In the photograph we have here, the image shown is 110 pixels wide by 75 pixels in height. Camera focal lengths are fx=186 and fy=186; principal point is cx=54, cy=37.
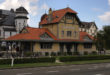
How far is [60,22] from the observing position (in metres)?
44.2

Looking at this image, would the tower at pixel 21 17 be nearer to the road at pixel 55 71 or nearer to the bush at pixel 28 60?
the bush at pixel 28 60

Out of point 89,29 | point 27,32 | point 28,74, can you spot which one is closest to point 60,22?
point 27,32

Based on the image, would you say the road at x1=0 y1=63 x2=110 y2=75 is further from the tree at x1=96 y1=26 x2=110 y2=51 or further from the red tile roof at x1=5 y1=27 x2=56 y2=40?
the tree at x1=96 y1=26 x2=110 y2=51

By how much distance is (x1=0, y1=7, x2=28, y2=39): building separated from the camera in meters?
62.2

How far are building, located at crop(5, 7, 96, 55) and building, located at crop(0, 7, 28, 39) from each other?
17.4m

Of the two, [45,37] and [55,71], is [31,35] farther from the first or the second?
[55,71]

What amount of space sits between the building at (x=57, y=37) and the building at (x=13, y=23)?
17.4 m

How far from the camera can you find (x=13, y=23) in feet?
216

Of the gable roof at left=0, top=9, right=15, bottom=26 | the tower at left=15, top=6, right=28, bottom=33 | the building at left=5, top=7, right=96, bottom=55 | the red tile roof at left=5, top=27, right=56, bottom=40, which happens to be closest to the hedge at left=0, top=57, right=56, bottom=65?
the building at left=5, top=7, right=96, bottom=55

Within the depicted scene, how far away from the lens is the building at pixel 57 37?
3966cm

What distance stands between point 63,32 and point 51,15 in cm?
553

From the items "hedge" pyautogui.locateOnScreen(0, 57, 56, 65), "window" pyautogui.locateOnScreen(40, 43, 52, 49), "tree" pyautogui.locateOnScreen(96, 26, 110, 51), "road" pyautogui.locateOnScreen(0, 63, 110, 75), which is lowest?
"road" pyautogui.locateOnScreen(0, 63, 110, 75)

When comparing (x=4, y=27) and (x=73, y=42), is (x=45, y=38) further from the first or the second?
(x=4, y=27)

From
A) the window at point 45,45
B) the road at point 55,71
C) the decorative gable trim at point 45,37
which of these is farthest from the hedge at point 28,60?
the decorative gable trim at point 45,37
